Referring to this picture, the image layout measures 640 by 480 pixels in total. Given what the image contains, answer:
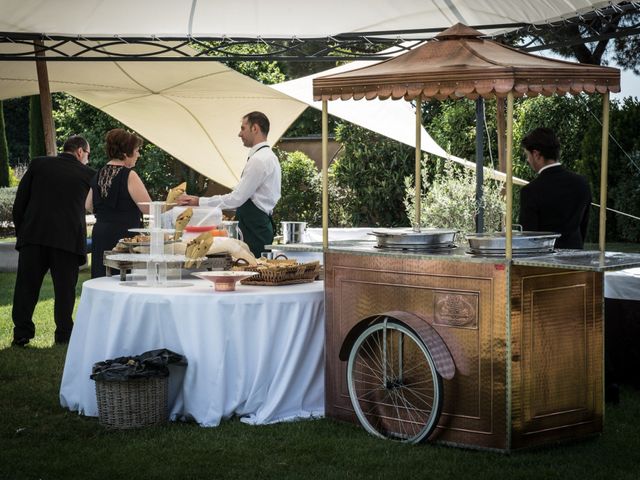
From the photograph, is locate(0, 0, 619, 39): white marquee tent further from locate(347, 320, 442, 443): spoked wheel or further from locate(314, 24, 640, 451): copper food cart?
locate(347, 320, 442, 443): spoked wheel

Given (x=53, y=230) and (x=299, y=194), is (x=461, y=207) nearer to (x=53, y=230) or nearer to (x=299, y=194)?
(x=53, y=230)

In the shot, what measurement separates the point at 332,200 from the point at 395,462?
1239 centimetres

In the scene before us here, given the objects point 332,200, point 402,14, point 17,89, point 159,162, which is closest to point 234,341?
point 402,14

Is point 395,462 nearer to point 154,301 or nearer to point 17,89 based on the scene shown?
point 154,301

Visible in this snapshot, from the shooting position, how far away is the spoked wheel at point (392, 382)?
482cm

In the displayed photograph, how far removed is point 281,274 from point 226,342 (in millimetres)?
549

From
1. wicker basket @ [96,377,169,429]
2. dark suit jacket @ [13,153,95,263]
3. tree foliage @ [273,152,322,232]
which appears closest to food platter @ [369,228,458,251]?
wicker basket @ [96,377,169,429]

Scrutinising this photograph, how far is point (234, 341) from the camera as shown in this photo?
513 centimetres

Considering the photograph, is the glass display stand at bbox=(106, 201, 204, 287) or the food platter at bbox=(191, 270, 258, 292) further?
the glass display stand at bbox=(106, 201, 204, 287)

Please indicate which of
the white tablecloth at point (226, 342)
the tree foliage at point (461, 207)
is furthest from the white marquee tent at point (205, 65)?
the white tablecloth at point (226, 342)

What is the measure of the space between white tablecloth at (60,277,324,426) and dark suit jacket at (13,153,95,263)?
2346mm

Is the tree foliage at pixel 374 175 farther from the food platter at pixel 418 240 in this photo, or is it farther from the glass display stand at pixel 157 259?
the food platter at pixel 418 240

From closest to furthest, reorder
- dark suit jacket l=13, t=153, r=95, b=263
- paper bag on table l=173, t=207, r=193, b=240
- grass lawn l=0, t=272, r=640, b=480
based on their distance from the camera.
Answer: grass lawn l=0, t=272, r=640, b=480 < paper bag on table l=173, t=207, r=193, b=240 < dark suit jacket l=13, t=153, r=95, b=263

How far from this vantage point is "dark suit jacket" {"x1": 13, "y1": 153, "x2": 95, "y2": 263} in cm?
756
